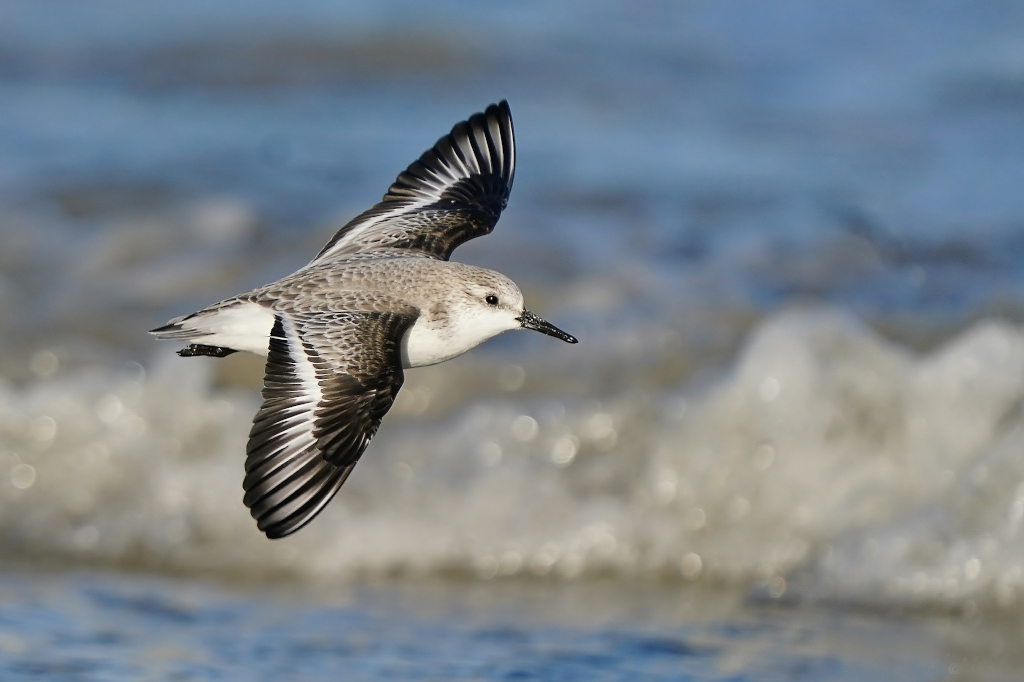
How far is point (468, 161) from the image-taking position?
606cm

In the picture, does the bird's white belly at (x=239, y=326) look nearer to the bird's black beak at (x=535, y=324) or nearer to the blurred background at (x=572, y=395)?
the bird's black beak at (x=535, y=324)

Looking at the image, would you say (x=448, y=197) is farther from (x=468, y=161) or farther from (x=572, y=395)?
→ (x=572, y=395)

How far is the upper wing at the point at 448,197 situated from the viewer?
18.3 ft

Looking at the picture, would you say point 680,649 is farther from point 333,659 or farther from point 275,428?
point 275,428

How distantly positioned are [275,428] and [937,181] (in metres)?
8.27

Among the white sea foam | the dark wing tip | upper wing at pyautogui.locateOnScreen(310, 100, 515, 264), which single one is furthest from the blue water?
the dark wing tip

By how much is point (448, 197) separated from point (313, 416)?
6.38ft

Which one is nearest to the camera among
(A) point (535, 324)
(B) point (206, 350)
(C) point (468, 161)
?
(A) point (535, 324)

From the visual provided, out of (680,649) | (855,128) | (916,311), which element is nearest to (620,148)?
(855,128)

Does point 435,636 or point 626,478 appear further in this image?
point 626,478

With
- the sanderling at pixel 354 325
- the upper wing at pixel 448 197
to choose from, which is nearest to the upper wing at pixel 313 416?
the sanderling at pixel 354 325

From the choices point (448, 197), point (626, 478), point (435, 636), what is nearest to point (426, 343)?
point (448, 197)

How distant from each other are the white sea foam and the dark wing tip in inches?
74.5

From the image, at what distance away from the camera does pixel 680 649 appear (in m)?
5.95
